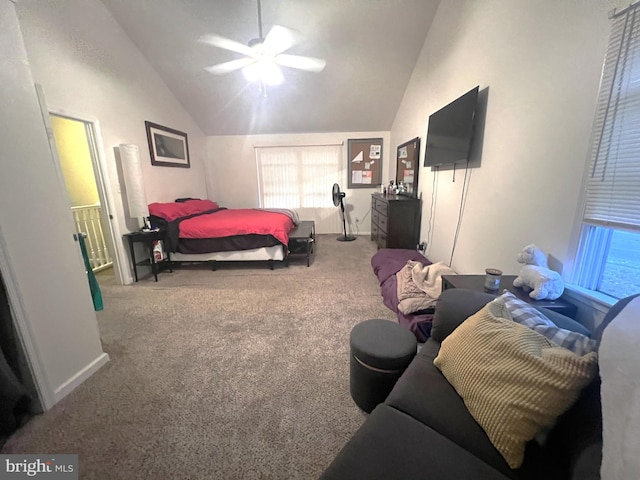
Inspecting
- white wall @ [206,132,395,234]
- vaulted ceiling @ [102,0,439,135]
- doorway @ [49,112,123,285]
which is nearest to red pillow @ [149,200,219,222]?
doorway @ [49,112,123,285]

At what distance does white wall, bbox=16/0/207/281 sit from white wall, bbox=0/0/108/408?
1529 millimetres

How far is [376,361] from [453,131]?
2.28 m

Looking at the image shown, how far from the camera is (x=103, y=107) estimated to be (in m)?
3.02

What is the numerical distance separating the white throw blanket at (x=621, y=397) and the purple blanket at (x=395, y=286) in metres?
1.23

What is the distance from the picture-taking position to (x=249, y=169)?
A: 18.4 ft

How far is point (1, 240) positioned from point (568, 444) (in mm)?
2453

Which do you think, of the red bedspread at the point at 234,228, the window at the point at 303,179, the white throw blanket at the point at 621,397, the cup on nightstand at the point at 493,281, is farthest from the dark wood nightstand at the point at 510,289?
the window at the point at 303,179

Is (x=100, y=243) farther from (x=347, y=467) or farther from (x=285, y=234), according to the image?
(x=347, y=467)

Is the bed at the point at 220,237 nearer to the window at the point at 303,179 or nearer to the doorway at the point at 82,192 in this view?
the doorway at the point at 82,192

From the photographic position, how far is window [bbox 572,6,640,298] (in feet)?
3.72

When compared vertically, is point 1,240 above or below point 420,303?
above

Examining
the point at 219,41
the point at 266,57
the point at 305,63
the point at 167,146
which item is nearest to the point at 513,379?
the point at 266,57

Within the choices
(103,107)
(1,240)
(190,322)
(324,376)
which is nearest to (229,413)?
(324,376)

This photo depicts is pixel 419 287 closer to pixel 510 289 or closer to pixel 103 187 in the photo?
pixel 510 289
